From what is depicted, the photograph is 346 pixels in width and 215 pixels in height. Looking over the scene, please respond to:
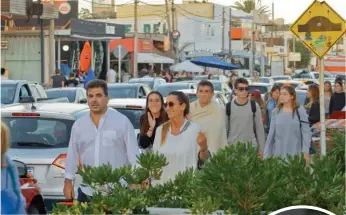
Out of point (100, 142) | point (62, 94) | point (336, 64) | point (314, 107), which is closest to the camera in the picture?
point (100, 142)

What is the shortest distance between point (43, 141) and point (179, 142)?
3166mm

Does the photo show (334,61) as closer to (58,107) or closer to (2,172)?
(58,107)

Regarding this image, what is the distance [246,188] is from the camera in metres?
5.59

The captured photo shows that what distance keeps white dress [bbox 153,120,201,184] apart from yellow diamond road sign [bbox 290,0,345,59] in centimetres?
618

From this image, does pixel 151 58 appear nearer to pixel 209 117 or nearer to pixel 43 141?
pixel 43 141

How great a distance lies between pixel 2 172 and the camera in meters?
6.28

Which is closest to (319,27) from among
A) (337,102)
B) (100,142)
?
(337,102)

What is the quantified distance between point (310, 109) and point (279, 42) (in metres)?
115

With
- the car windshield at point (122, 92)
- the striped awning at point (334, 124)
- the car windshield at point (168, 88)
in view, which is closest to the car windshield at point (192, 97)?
the car windshield at point (122, 92)

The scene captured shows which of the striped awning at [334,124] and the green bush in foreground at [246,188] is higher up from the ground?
the green bush in foreground at [246,188]

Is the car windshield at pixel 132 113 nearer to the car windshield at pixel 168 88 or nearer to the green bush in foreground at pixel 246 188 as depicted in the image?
the green bush in foreground at pixel 246 188

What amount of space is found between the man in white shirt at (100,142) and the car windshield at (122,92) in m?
14.8

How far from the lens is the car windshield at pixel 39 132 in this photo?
11.7 m

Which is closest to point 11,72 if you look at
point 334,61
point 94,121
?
point 334,61
